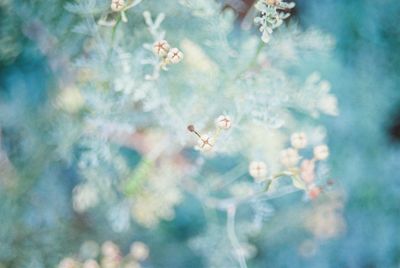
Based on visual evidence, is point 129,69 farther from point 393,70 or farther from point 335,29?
point 393,70

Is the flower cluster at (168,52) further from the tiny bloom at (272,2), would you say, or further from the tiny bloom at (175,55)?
the tiny bloom at (272,2)

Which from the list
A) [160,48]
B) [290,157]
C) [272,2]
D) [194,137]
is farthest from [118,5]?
[290,157]

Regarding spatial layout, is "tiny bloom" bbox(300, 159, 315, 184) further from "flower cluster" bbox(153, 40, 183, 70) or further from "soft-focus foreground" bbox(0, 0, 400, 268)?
"flower cluster" bbox(153, 40, 183, 70)

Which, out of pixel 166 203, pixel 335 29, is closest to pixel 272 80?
pixel 166 203

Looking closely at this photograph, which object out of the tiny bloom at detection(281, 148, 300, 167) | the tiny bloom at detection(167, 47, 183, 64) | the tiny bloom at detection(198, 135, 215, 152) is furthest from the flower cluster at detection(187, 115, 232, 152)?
the tiny bloom at detection(281, 148, 300, 167)

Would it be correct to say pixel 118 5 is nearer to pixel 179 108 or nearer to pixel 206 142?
pixel 206 142

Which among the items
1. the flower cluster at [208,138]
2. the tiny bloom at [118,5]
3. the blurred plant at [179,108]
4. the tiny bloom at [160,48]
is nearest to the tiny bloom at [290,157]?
the blurred plant at [179,108]

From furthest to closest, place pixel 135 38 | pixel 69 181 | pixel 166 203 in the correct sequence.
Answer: pixel 69 181, pixel 166 203, pixel 135 38

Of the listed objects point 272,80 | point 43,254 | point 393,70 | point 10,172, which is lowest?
point 43,254
